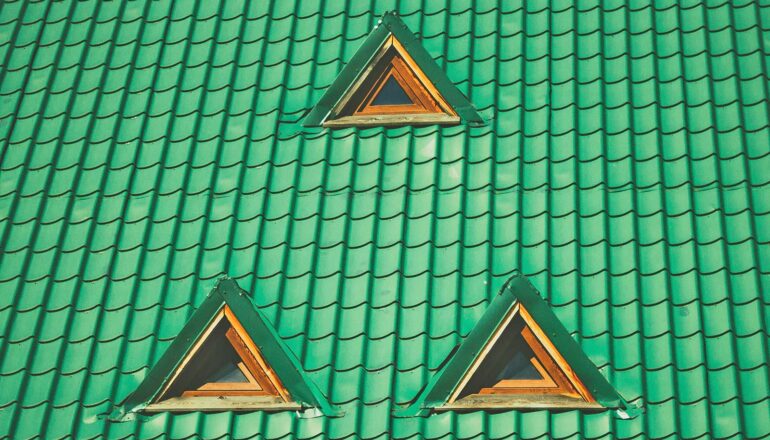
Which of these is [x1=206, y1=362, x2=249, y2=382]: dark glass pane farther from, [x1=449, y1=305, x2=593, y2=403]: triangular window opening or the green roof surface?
[x1=449, y1=305, x2=593, y2=403]: triangular window opening

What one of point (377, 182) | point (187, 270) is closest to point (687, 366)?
point (377, 182)

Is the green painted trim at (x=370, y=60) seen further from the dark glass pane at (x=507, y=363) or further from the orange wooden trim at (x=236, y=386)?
the orange wooden trim at (x=236, y=386)

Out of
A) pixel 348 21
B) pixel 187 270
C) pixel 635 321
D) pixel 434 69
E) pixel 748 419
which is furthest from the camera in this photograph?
pixel 348 21

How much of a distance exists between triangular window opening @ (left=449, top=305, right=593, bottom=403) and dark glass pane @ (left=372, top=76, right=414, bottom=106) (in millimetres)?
2838

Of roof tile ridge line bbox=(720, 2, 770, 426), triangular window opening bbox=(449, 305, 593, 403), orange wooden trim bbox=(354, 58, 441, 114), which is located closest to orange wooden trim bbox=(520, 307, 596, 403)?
triangular window opening bbox=(449, 305, 593, 403)

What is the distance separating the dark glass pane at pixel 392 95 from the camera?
12.4 m

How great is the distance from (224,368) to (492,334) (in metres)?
2.31

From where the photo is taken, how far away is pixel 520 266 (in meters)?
10.9

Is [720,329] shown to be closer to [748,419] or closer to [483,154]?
[748,419]

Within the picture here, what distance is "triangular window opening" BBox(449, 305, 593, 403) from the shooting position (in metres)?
10.4

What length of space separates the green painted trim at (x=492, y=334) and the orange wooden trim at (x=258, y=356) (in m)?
1.00

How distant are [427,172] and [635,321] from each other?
97.1 inches

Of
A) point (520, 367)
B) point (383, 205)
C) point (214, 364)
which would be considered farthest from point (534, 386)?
point (214, 364)

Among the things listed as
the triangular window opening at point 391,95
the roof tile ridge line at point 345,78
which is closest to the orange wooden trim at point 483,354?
the triangular window opening at point 391,95
